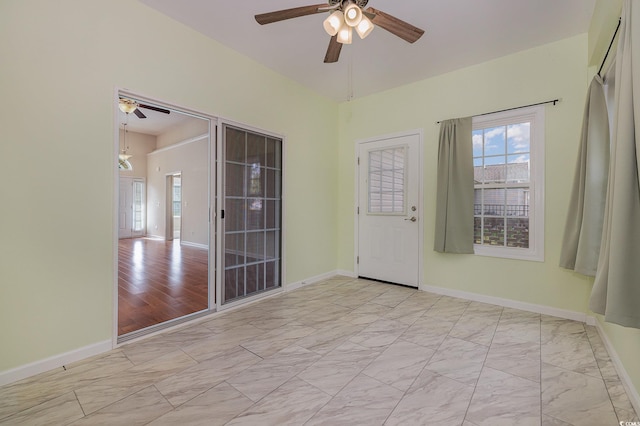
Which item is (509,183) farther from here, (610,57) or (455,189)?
(610,57)

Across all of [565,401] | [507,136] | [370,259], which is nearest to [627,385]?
[565,401]

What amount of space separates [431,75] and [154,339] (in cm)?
427

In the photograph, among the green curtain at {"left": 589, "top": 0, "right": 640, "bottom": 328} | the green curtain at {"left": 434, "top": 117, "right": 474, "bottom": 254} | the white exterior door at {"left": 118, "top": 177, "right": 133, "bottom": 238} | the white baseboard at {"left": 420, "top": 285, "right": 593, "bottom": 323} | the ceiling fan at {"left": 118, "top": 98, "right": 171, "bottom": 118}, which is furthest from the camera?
the white exterior door at {"left": 118, "top": 177, "right": 133, "bottom": 238}

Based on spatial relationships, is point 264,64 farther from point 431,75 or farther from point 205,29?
point 431,75

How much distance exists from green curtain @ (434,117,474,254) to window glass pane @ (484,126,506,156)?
192 mm

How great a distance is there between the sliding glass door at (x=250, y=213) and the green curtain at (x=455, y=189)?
81.8 inches

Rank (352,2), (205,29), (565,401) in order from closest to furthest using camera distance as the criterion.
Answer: (565,401)
(352,2)
(205,29)

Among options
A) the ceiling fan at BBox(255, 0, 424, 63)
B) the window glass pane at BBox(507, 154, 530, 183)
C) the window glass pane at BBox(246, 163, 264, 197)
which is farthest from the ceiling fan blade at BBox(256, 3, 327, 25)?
the window glass pane at BBox(507, 154, 530, 183)

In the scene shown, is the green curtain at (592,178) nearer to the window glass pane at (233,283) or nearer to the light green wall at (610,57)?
the light green wall at (610,57)

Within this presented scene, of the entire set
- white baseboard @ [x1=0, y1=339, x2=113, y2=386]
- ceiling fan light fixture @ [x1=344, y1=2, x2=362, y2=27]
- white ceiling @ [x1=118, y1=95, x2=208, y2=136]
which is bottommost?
white baseboard @ [x1=0, y1=339, x2=113, y2=386]

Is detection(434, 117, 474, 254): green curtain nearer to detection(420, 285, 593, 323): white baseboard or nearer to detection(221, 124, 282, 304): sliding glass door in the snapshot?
detection(420, 285, 593, 323): white baseboard

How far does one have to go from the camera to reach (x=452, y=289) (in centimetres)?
360

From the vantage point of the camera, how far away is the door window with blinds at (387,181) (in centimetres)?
403

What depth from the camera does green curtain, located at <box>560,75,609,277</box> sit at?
7.49 feet
